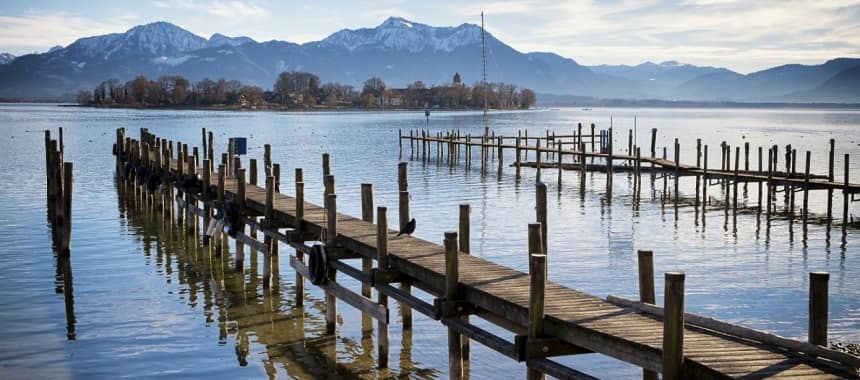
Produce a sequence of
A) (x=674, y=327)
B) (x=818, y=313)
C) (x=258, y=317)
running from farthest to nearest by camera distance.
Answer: (x=258, y=317)
(x=818, y=313)
(x=674, y=327)

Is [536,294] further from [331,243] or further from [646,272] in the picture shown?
[331,243]

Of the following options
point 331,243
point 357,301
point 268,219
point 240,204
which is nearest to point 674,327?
point 357,301

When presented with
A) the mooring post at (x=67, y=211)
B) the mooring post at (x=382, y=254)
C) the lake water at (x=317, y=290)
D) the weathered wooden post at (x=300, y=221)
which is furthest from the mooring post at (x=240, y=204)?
the mooring post at (x=382, y=254)

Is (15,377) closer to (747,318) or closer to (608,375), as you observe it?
(608,375)

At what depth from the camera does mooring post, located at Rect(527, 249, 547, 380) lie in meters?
10.2

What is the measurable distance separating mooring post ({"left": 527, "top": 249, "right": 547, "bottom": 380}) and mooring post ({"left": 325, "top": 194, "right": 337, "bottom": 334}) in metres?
6.55

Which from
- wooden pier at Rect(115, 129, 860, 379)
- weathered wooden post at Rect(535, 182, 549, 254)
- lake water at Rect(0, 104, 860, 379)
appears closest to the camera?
wooden pier at Rect(115, 129, 860, 379)

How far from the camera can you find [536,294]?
407 inches

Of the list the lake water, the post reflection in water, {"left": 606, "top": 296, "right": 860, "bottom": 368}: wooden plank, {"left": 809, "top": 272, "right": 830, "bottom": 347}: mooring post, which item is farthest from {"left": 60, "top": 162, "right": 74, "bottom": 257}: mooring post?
{"left": 809, "top": 272, "right": 830, "bottom": 347}: mooring post

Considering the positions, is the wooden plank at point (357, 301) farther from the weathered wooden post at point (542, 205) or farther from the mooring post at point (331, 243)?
the weathered wooden post at point (542, 205)

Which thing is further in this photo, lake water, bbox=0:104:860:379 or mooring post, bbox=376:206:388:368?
lake water, bbox=0:104:860:379

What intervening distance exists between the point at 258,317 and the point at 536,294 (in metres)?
9.61

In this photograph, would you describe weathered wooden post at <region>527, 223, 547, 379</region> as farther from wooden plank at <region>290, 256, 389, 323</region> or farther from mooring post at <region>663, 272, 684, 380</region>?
wooden plank at <region>290, 256, 389, 323</region>

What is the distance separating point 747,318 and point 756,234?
38.5 ft
